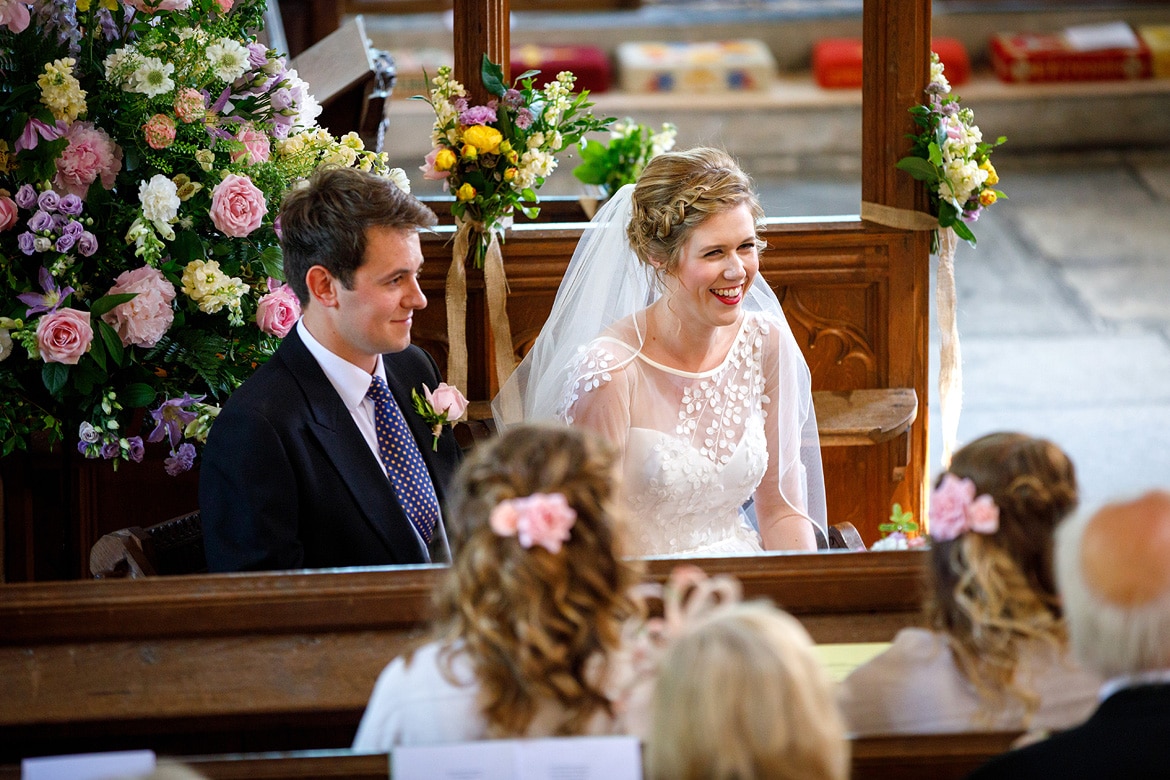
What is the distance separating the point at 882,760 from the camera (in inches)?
68.2

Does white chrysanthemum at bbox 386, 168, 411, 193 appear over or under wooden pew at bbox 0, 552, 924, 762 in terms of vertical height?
over

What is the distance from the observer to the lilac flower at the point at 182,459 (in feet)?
10.2

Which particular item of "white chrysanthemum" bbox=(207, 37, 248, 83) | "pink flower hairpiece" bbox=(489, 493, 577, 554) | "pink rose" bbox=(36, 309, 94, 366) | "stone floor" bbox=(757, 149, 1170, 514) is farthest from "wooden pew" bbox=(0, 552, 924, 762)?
"stone floor" bbox=(757, 149, 1170, 514)

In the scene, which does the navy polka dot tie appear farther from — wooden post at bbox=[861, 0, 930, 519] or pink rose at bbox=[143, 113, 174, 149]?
wooden post at bbox=[861, 0, 930, 519]

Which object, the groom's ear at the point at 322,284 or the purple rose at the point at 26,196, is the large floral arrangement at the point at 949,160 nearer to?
the groom's ear at the point at 322,284

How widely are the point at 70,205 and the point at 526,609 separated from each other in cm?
181

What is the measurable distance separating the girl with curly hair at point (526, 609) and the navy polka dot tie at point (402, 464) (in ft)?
3.34

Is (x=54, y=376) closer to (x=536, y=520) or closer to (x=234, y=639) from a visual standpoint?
(x=234, y=639)

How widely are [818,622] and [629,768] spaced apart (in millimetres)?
702

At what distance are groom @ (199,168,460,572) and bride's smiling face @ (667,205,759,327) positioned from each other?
68cm

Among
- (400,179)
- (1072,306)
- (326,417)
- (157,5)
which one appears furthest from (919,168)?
(1072,306)

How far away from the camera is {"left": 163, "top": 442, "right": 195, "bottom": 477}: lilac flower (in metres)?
3.12

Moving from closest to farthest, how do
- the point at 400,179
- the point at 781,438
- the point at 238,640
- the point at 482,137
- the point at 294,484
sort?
1. the point at 238,640
2. the point at 294,484
3. the point at 400,179
4. the point at 781,438
5. the point at 482,137

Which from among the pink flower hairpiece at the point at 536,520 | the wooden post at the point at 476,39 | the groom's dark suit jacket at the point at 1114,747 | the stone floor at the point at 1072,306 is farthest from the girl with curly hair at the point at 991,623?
the stone floor at the point at 1072,306
